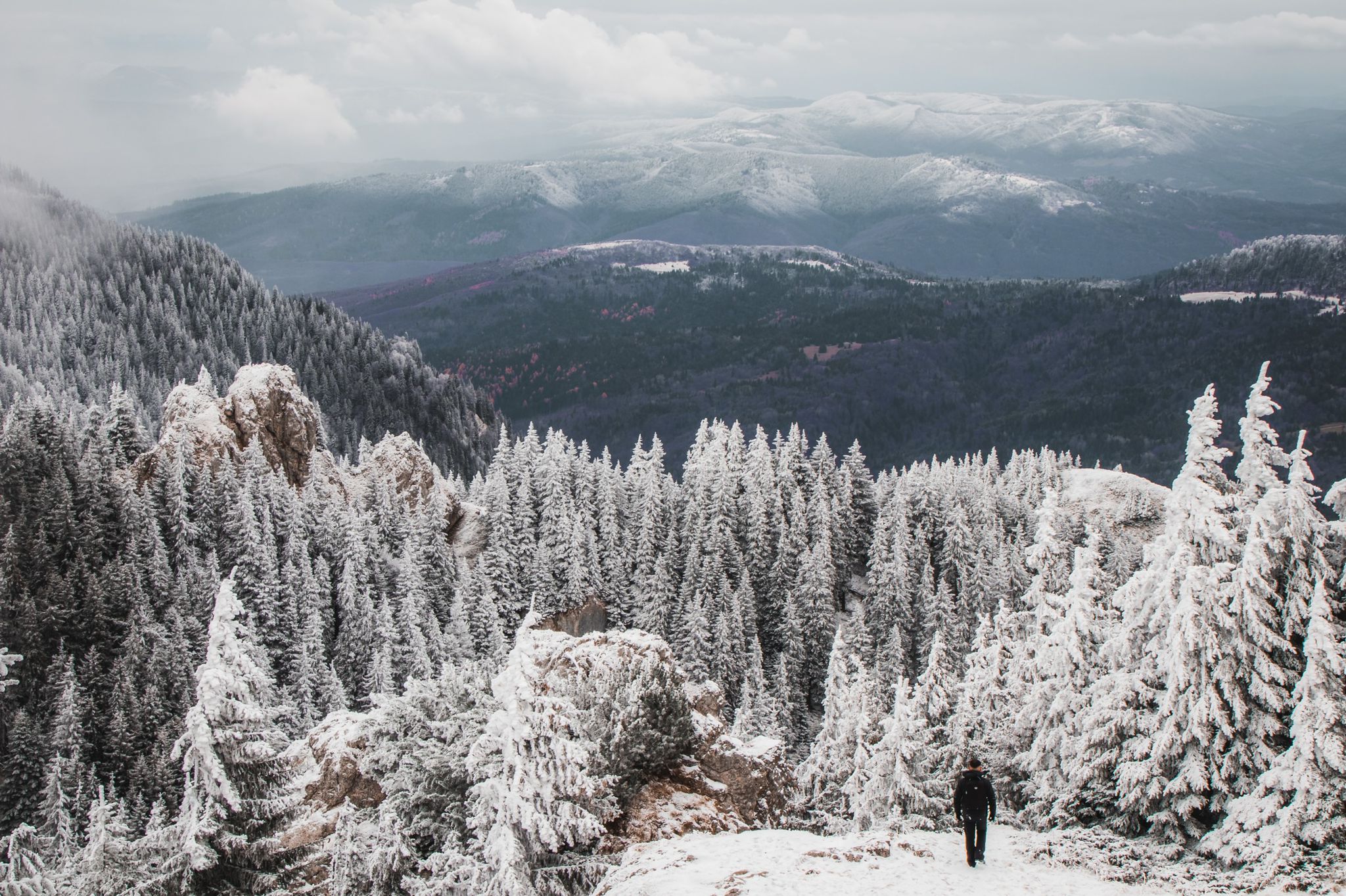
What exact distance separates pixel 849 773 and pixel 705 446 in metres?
51.1

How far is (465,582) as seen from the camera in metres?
68.9

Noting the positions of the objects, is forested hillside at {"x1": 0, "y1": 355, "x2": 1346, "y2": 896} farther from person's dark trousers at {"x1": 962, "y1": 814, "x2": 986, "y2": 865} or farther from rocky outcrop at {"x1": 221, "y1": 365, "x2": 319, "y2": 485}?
person's dark trousers at {"x1": 962, "y1": 814, "x2": 986, "y2": 865}

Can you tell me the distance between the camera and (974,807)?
73.2ft

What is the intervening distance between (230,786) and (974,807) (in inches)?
671

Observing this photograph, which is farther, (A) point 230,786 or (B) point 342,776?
(B) point 342,776

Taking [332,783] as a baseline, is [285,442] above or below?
below

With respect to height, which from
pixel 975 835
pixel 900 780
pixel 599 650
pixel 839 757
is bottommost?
pixel 839 757

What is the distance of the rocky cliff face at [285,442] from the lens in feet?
241

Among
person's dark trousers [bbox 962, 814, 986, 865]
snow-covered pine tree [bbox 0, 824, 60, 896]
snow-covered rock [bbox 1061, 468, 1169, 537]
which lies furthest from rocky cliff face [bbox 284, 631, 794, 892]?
snow-covered rock [bbox 1061, 468, 1169, 537]

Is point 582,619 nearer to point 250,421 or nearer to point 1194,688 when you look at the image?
point 250,421

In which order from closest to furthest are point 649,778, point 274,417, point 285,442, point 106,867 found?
point 106,867 < point 649,778 < point 274,417 < point 285,442

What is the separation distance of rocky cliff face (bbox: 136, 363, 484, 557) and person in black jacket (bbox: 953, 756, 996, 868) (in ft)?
192

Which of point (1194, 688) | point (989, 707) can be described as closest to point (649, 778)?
point (1194, 688)

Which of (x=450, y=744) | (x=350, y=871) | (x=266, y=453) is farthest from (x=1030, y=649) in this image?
(x=266, y=453)
